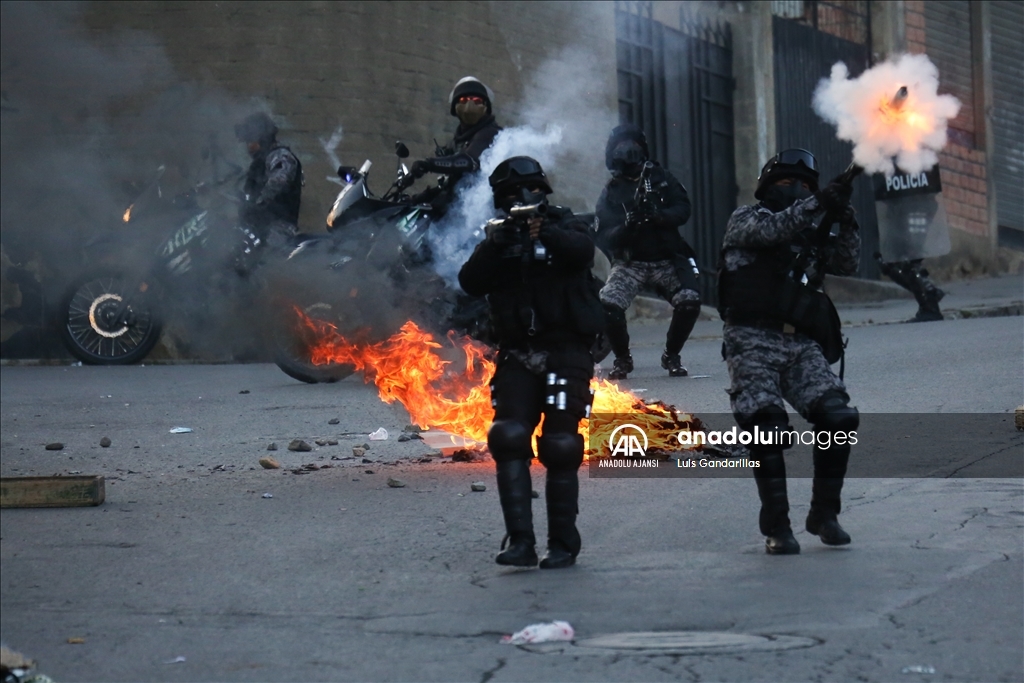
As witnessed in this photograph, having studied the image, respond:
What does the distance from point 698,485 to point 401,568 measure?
69.0 inches

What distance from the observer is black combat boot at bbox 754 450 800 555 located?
201 inches

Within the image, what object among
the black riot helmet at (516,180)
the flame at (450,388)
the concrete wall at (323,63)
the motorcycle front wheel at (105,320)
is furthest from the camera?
the concrete wall at (323,63)

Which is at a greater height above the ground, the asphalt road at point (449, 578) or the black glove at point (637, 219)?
the black glove at point (637, 219)

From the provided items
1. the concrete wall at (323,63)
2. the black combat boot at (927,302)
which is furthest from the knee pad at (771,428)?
the black combat boot at (927,302)

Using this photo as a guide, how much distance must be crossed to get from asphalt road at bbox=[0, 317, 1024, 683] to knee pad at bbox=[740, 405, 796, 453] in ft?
1.24

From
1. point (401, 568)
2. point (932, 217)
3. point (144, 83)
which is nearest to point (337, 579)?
point (401, 568)

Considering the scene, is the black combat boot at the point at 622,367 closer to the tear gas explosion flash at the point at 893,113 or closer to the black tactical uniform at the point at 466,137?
the black tactical uniform at the point at 466,137

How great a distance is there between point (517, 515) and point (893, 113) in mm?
2101

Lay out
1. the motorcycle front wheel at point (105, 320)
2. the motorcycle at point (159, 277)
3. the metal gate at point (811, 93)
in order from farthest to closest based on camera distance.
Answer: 1. the metal gate at point (811, 93)
2. the motorcycle front wheel at point (105, 320)
3. the motorcycle at point (159, 277)

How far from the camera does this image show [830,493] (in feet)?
16.9

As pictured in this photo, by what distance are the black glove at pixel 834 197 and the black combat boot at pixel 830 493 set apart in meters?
0.82

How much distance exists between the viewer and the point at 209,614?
15.5 ft

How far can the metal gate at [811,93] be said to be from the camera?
20203mm

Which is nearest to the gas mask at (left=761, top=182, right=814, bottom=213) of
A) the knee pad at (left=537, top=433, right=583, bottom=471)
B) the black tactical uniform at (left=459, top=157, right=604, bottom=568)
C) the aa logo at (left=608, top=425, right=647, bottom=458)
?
the black tactical uniform at (left=459, top=157, right=604, bottom=568)
